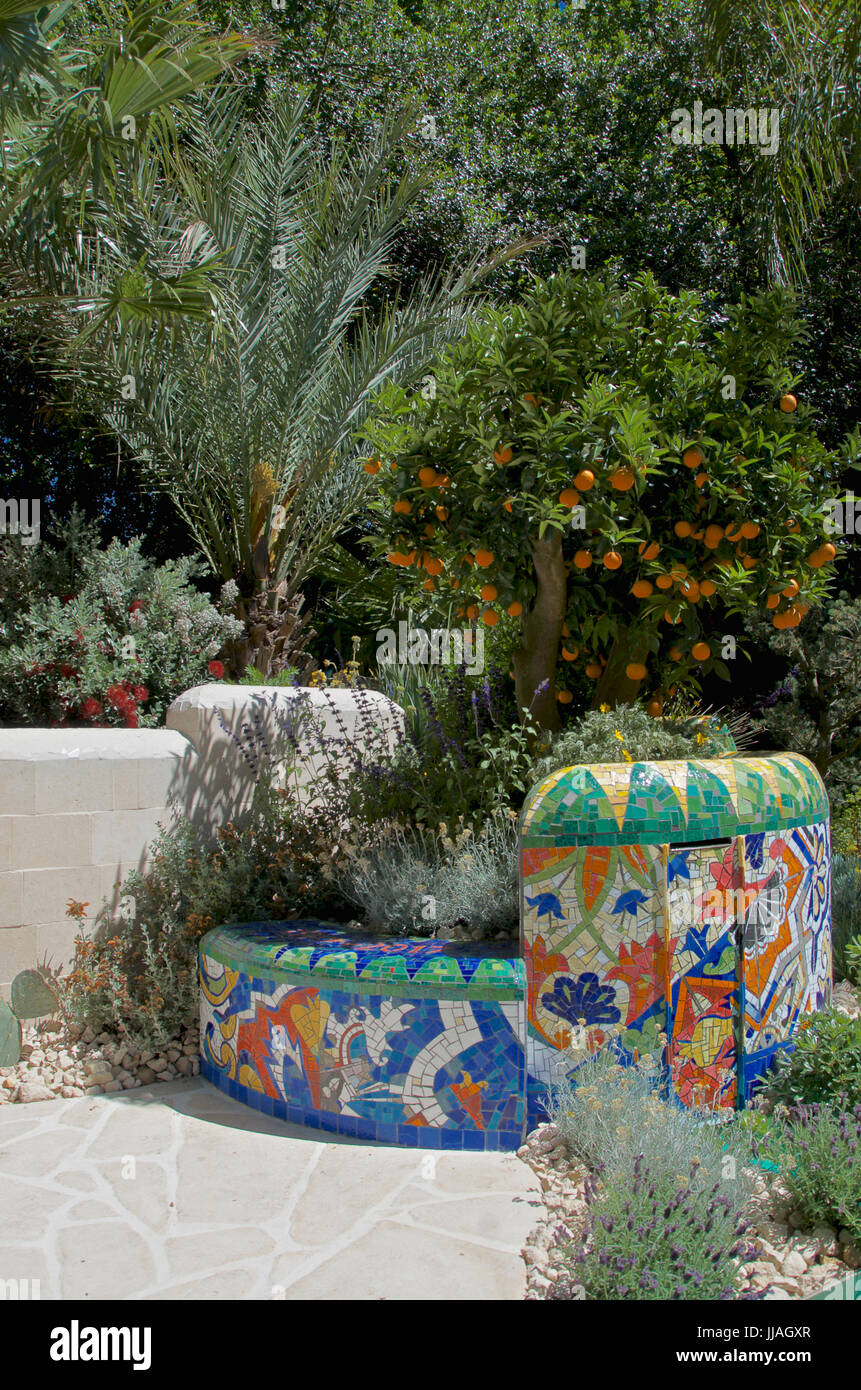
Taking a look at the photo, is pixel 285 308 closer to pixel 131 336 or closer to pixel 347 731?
pixel 131 336

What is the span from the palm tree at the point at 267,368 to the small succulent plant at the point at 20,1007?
329cm

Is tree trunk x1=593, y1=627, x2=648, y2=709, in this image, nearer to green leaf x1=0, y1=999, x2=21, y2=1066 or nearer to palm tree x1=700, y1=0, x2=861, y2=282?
green leaf x1=0, y1=999, x2=21, y2=1066

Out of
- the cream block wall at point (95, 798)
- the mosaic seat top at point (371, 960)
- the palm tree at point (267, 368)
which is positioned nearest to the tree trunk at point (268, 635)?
the palm tree at point (267, 368)

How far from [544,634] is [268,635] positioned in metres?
3.38

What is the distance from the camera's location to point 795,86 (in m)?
7.33

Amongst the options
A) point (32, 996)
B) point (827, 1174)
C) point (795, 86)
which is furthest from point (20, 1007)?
point (795, 86)

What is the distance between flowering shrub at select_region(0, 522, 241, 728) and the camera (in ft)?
20.3

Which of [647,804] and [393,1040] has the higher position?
[647,804]

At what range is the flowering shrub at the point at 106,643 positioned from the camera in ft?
20.3

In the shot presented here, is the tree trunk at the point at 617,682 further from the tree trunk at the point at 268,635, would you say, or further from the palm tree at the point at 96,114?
the tree trunk at the point at 268,635

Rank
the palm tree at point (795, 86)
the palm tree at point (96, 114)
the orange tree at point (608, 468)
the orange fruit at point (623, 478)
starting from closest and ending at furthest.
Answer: the orange fruit at point (623, 478) → the orange tree at point (608, 468) → the palm tree at point (96, 114) → the palm tree at point (795, 86)

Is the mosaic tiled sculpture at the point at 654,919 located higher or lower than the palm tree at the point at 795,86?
lower

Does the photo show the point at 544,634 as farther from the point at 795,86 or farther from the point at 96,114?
the point at 795,86

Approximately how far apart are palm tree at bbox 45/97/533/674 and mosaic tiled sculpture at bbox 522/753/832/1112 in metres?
4.35
